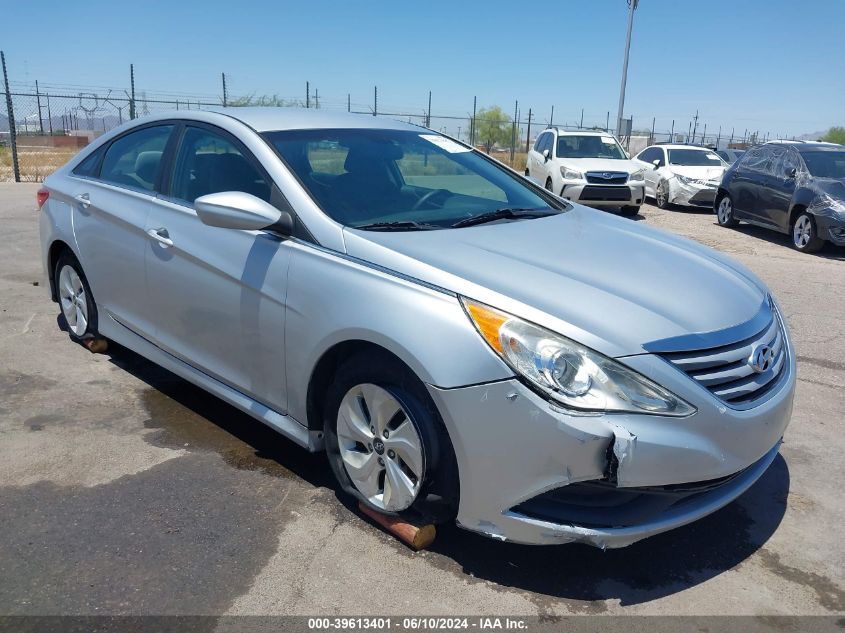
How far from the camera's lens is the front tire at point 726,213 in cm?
1286

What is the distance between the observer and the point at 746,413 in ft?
8.54

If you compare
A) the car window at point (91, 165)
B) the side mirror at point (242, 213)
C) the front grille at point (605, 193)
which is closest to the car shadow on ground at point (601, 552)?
the side mirror at point (242, 213)

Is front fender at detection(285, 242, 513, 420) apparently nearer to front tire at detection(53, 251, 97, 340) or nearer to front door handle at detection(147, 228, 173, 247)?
front door handle at detection(147, 228, 173, 247)

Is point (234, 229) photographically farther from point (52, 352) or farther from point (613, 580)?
point (52, 352)

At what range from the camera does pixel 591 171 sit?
14.0m

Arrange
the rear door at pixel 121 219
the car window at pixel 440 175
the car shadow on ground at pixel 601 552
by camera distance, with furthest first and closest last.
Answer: the rear door at pixel 121 219 < the car window at pixel 440 175 < the car shadow on ground at pixel 601 552

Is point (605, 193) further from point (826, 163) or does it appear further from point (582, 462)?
point (582, 462)

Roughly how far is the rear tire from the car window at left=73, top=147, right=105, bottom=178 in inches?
427

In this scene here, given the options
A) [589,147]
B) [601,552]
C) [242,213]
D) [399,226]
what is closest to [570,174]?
[589,147]

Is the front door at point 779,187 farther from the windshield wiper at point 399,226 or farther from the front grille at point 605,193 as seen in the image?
the windshield wiper at point 399,226

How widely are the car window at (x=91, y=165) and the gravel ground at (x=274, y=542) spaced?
1449 millimetres

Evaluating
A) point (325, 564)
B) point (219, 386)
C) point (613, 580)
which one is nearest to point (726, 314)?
point (613, 580)

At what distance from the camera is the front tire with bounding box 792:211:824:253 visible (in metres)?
10.2

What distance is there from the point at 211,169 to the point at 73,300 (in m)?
1.91
